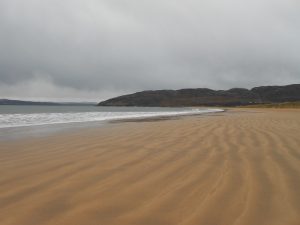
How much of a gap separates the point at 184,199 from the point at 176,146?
12.9ft

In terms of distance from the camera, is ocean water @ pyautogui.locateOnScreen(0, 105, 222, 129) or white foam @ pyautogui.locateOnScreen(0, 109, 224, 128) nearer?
white foam @ pyautogui.locateOnScreen(0, 109, 224, 128)

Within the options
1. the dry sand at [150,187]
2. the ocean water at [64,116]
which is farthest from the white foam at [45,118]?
the dry sand at [150,187]

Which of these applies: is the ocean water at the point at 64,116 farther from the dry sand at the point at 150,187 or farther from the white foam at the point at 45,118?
the dry sand at the point at 150,187

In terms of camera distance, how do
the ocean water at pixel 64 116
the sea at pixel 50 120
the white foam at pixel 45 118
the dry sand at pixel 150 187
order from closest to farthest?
the dry sand at pixel 150 187 < the sea at pixel 50 120 < the white foam at pixel 45 118 < the ocean water at pixel 64 116

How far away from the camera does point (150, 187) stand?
365 cm

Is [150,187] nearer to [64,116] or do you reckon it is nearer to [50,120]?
[50,120]

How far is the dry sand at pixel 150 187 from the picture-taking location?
2715 millimetres

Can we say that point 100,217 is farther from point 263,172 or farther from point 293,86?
point 293,86

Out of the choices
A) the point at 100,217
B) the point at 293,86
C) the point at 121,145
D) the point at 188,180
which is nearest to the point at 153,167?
the point at 188,180

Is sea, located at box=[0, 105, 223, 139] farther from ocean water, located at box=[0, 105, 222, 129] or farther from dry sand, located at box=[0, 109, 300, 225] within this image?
dry sand, located at box=[0, 109, 300, 225]

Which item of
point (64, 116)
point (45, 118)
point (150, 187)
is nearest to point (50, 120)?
point (45, 118)

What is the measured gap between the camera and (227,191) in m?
3.48

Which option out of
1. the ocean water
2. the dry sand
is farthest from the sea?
the dry sand

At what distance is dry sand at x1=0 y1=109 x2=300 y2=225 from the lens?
2.71 meters
